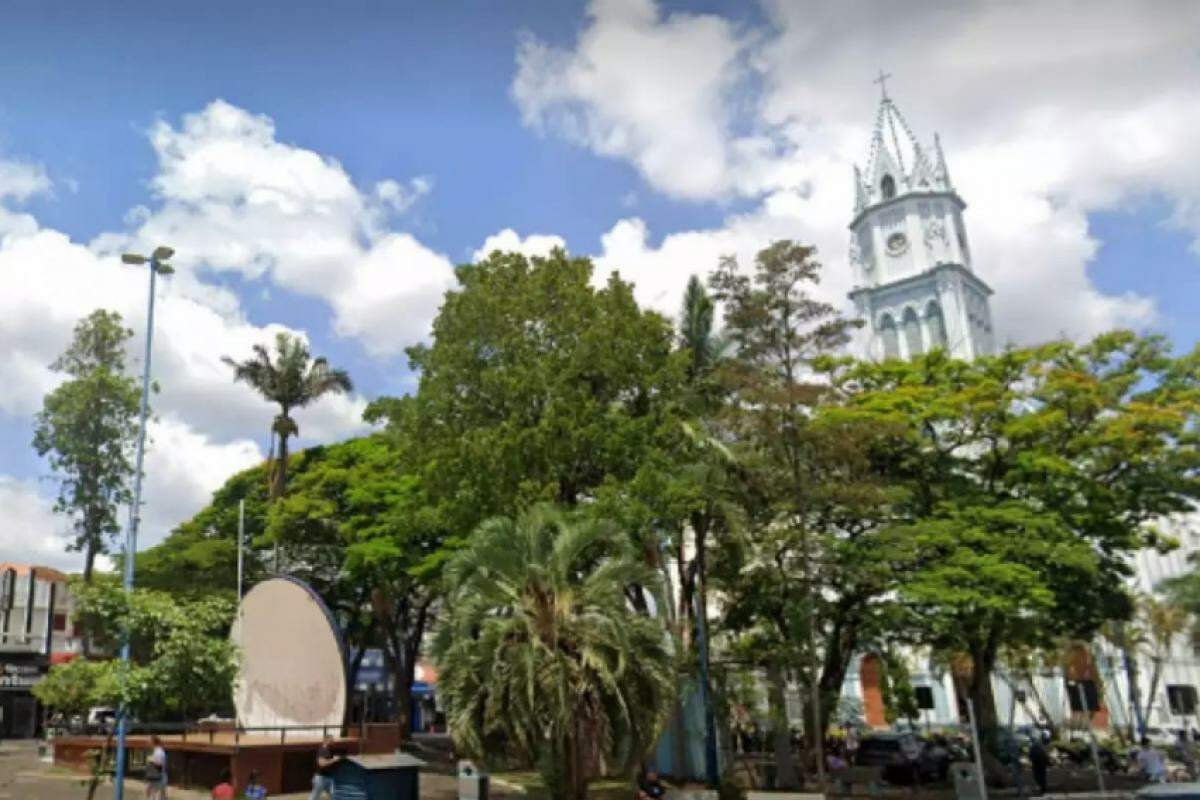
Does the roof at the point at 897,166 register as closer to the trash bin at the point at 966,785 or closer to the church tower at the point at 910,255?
the church tower at the point at 910,255

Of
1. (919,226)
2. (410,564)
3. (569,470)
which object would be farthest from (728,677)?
(919,226)

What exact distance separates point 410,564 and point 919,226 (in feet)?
255

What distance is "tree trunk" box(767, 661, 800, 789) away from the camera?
81.4 feet

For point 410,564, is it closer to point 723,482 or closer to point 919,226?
point 723,482

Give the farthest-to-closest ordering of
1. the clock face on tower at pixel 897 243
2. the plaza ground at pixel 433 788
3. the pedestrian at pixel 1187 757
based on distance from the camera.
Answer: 1. the clock face on tower at pixel 897 243
2. the pedestrian at pixel 1187 757
3. the plaza ground at pixel 433 788

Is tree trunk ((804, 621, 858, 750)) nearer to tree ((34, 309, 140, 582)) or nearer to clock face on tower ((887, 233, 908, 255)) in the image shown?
tree ((34, 309, 140, 582))

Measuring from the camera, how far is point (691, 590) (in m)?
27.1

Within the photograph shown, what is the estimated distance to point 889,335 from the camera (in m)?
98.6

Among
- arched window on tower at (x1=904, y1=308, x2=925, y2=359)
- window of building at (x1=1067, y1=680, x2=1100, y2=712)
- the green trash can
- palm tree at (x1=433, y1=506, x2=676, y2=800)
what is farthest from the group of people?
arched window on tower at (x1=904, y1=308, x2=925, y2=359)

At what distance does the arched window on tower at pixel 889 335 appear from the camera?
9738 centimetres

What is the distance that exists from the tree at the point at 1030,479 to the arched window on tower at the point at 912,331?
6956 cm

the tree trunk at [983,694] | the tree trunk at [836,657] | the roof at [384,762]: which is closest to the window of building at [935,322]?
the tree trunk at [983,694]

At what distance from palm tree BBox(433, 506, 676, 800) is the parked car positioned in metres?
14.5

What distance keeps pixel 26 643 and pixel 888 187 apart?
86.3 metres
